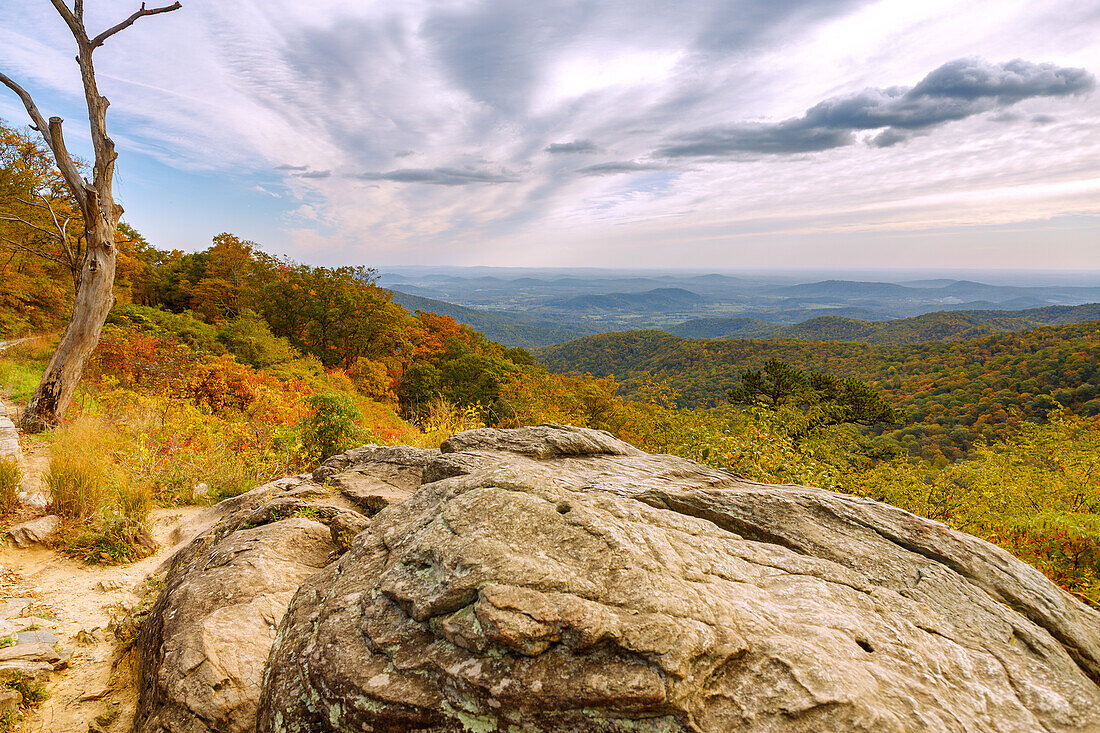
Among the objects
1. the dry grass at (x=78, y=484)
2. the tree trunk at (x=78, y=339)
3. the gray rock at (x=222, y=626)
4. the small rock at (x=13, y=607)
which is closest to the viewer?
the gray rock at (x=222, y=626)

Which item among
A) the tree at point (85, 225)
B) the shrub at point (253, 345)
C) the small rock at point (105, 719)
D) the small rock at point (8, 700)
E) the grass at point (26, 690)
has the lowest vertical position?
the small rock at point (105, 719)

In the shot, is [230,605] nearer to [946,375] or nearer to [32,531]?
[32,531]

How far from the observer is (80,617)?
5207 millimetres

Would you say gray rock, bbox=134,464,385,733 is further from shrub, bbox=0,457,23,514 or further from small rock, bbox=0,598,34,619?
shrub, bbox=0,457,23,514

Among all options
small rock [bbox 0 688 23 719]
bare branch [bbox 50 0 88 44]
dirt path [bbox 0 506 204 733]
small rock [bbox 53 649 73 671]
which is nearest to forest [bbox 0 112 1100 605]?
dirt path [bbox 0 506 204 733]

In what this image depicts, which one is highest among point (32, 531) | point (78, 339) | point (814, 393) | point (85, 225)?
point (85, 225)

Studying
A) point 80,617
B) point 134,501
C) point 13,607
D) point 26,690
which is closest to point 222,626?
point 26,690

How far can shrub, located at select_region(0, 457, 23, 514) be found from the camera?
268 inches

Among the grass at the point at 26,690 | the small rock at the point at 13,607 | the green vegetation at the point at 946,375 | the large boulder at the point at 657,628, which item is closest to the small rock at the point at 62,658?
the grass at the point at 26,690

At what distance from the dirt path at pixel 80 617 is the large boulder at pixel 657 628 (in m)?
2.12

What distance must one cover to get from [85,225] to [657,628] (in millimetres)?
15301

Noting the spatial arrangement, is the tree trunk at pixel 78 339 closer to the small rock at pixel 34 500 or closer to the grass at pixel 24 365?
the grass at pixel 24 365

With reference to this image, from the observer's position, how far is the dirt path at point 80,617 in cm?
398

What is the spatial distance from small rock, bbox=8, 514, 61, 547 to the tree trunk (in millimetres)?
6091
